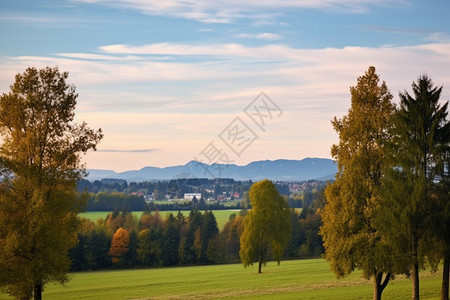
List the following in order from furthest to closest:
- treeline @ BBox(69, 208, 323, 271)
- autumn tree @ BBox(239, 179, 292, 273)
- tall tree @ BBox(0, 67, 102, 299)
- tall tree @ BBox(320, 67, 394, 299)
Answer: treeline @ BBox(69, 208, 323, 271) → autumn tree @ BBox(239, 179, 292, 273) → tall tree @ BBox(320, 67, 394, 299) → tall tree @ BBox(0, 67, 102, 299)

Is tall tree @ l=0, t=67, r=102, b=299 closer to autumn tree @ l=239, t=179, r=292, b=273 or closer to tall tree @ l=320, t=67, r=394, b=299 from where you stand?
tall tree @ l=320, t=67, r=394, b=299

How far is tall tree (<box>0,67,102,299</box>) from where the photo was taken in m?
25.1

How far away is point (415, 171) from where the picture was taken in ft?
89.6

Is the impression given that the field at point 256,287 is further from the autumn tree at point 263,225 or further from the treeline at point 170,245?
the treeline at point 170,245

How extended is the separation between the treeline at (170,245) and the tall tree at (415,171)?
77.0 meters

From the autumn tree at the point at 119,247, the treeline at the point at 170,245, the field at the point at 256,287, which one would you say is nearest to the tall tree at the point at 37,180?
the field at the point at 256,287

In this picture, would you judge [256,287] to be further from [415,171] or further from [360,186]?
[415,171]

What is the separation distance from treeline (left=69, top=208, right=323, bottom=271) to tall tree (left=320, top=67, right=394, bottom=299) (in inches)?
2885

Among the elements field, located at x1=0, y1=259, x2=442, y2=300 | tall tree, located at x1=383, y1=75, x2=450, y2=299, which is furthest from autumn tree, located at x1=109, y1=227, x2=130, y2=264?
tall tree, located at x1=383, y1=75, x2=450, y2=299

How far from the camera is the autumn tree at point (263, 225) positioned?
70.1m

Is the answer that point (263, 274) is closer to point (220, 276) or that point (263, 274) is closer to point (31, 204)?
point (220, 276)

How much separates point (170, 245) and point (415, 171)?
81.2 metres

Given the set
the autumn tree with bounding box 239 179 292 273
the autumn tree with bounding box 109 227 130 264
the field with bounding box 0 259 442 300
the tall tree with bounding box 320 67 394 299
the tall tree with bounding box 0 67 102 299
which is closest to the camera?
the tall tree with bounding box 0 67 102 299

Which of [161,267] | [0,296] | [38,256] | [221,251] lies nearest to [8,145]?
[38,256]
